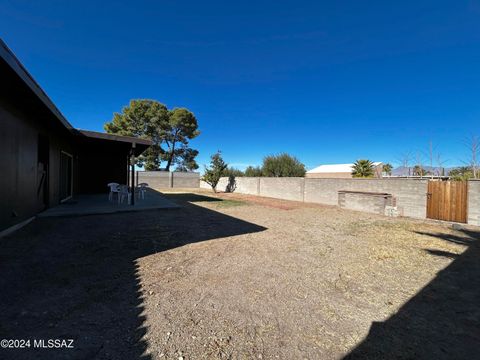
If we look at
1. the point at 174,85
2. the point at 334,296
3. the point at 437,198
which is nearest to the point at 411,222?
the point at 437,198

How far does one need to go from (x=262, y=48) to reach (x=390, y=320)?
11.1m

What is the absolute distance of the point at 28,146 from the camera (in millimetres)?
5551

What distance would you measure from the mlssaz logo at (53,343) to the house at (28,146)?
3.21 meters

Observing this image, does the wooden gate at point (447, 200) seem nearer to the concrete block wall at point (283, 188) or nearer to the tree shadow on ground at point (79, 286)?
the concrete block wall at point (283, 188)

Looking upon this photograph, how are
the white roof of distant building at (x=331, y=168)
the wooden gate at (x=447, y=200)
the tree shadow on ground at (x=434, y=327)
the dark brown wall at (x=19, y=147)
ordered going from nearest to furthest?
the tree shadow on ground at (x=434, y=327), the dark brown wall at (x=19, y=147), the wooden gate at (x=447, y=200), the white roof of distant building at (x=331, y=168)

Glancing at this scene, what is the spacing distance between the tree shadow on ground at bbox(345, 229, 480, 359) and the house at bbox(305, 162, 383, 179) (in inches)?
1031

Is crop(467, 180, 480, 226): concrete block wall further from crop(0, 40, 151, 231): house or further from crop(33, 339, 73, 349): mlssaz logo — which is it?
crop(0, 40, 151, 231): house

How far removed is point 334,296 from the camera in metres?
2.67

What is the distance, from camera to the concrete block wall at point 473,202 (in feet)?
23.3

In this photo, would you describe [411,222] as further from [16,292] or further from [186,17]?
[186,17]

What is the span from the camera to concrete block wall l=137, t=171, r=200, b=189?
25.4 meters

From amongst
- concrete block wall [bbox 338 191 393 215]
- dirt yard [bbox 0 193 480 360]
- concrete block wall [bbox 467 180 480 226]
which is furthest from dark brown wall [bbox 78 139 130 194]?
concrete block wall [bbox 467 180 480 226]

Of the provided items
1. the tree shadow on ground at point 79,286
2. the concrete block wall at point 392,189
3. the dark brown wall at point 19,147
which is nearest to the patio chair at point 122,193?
the dark brown wall at point 19,147

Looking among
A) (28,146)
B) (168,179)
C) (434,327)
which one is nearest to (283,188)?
(28,146)
